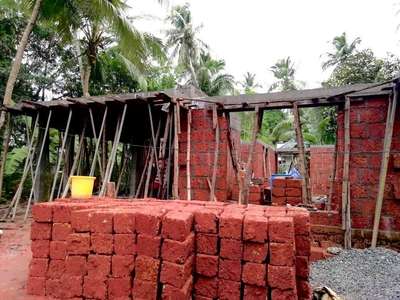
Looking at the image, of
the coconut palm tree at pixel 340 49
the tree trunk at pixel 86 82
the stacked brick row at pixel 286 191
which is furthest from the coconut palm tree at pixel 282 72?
the stacked brick row at pixel 286 191

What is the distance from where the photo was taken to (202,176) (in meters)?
7.09

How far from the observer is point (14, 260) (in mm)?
5133

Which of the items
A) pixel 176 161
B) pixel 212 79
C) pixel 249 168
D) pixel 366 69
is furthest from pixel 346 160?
pixel 212 79

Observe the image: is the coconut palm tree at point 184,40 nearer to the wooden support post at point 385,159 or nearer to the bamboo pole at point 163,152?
the bamboo pole at point 163,152

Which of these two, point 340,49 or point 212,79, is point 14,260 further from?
point 340,49

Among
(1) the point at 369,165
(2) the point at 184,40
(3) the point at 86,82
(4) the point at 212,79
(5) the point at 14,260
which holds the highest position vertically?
(2) the point at 184,40

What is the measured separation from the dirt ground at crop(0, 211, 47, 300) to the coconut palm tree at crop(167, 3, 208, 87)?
18.9 meters

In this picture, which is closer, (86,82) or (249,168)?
(249,168)

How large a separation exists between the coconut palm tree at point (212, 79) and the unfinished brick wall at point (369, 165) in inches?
781

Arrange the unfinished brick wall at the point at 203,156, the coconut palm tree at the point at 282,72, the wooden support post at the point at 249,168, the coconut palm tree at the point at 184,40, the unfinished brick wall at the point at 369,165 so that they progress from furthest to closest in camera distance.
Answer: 1. the coconut palm tree at the point at 282,72
2. the coconut palm tree at the point at 184,40
3. the unfinished brick wall at the point at 203,156
4. the wooden support post at the point at 249,168
5. the unfinished brick wall at the point at 369,165

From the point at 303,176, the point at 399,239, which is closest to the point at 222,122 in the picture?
the point at 303,176

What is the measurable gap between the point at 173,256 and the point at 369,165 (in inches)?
165

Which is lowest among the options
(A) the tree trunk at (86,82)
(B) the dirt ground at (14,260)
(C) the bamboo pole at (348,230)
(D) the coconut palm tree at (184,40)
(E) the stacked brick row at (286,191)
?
(B) the dirt ground at (14,260)

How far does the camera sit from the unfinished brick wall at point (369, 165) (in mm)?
5457
